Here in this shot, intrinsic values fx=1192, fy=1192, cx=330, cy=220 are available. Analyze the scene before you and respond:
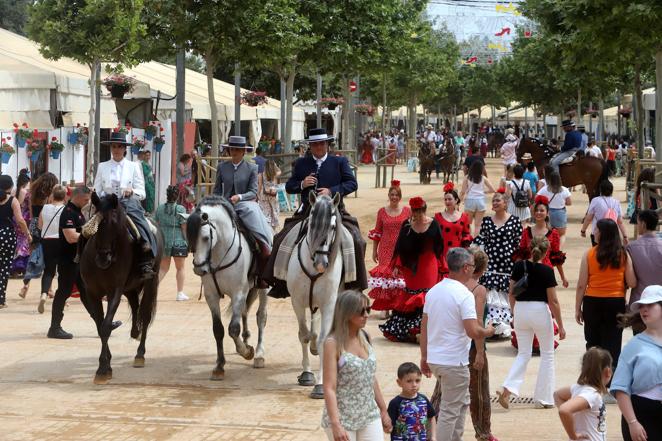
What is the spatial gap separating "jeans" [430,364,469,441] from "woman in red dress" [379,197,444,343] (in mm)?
5616

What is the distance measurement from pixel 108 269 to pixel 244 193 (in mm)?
1763

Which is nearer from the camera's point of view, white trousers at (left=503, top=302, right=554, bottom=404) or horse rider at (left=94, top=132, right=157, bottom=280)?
white trousers at (left=503, top=302, right=554, bottom=404)

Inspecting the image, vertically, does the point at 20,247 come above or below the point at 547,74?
below

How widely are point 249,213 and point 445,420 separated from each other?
5100 mm

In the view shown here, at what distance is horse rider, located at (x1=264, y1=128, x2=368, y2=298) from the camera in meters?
12.3

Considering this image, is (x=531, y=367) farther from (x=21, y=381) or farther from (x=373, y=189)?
(x=373, y=189)

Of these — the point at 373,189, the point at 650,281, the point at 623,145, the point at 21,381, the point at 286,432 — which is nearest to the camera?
the point at 286,432

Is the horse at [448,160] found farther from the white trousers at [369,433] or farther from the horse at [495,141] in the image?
the white trousers at [369,433]

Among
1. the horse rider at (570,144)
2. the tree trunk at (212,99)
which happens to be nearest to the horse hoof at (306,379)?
the tree trunk at (212,99)

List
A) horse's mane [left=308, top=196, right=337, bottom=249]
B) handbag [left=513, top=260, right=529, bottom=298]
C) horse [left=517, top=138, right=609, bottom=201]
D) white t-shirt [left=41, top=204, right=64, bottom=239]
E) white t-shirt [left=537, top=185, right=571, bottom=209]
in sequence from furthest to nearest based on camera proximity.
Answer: horse [left=517, top=138, right=609, bottom=201] → white t-shirt [left=537, top=185, right=571, bottom=209] → white t-shirt [left=41, top=204, right=64, bottom=239] → horse's mane [left=308, top=196, right=337, bottom=249] → handbag [left=513, top=260, right=529, bottom=298]

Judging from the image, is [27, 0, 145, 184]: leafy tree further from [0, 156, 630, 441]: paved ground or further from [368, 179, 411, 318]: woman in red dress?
[368, 179, 411, 318]: woman in red dress

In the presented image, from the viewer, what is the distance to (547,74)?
61.4 meters

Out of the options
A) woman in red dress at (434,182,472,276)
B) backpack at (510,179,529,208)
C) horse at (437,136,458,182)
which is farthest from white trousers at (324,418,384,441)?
horse at (437,136,458,182)

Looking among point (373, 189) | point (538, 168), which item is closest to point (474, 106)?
point (373, 189)
